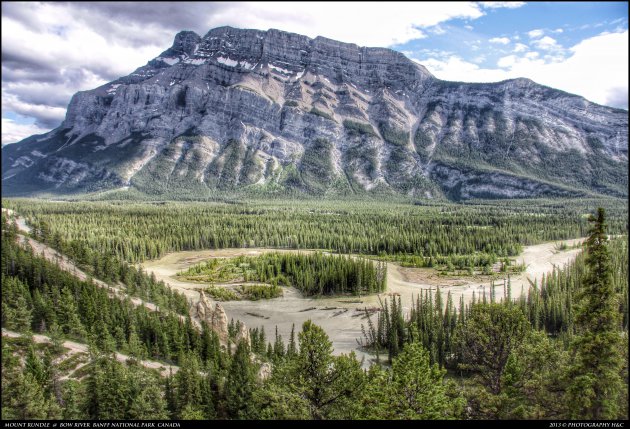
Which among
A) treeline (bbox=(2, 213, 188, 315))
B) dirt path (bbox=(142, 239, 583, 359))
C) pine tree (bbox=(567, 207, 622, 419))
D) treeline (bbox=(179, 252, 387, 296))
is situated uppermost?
pine tree (bbox=(567, 207, 622, 419))

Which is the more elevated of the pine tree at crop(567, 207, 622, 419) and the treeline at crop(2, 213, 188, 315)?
the pine tree at crop(567, 207, 622, 419)

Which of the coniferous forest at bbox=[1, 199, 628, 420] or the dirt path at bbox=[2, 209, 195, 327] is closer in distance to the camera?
the coniferous forest at bbox=[1, 199, 628, 420]

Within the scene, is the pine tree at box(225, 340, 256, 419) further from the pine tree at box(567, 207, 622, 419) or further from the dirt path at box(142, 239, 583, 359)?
the dirt path at box(142, 239, 583, 359)

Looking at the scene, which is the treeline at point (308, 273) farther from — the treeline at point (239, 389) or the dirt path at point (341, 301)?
the treeline at point (239, 389)

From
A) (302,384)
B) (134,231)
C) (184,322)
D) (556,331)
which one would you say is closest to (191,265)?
(134,231)

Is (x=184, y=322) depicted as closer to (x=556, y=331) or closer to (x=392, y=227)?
(x=556, y=331)

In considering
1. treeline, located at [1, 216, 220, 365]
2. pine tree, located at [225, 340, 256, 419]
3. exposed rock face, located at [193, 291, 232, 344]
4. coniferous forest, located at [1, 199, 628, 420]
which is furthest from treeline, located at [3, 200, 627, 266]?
pine tree, located at [225, 340, 256, 419]

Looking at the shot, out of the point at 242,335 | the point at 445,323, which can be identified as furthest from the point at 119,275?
the point at 445,323
